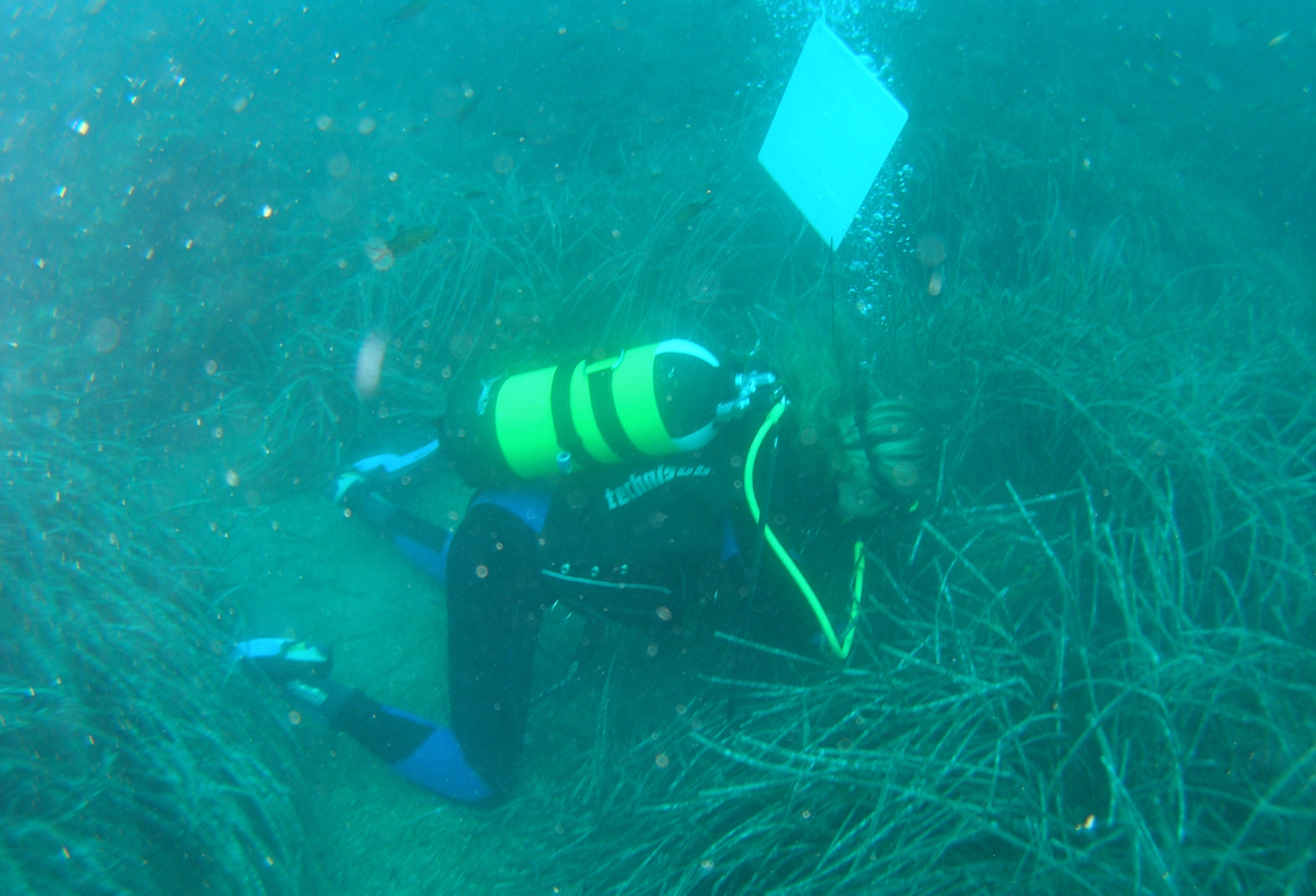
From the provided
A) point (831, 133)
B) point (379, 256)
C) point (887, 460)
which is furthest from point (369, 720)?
point (831, 133)

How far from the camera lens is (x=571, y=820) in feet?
7.70

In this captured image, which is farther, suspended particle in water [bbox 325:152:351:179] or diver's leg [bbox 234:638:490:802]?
suspended particle in water [bbox 325:152:351:179]

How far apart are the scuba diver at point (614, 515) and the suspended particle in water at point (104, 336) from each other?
107 inches

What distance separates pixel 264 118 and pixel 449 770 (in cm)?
637

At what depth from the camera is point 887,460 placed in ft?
6.08

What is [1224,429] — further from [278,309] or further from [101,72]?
[101,72]

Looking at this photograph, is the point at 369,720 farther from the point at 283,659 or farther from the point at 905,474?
the point at 905,474

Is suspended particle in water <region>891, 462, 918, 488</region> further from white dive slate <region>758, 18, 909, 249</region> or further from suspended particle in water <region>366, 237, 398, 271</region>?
suspended particle in water <region>366, 237, 398, 271</region>

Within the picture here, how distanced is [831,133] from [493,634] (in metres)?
3.04

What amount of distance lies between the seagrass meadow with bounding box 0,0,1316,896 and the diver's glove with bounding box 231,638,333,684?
0.29 feet

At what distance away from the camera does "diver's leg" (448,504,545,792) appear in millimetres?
2451

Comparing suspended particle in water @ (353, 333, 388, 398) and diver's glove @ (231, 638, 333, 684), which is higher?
suspended particle in water @ (353, 333, 388, 398)

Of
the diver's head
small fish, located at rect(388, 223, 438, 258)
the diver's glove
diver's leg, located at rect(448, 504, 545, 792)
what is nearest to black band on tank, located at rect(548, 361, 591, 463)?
diver's leg, located at rect(448, 504, 545, 792)

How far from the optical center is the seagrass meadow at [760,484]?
1767 mm
